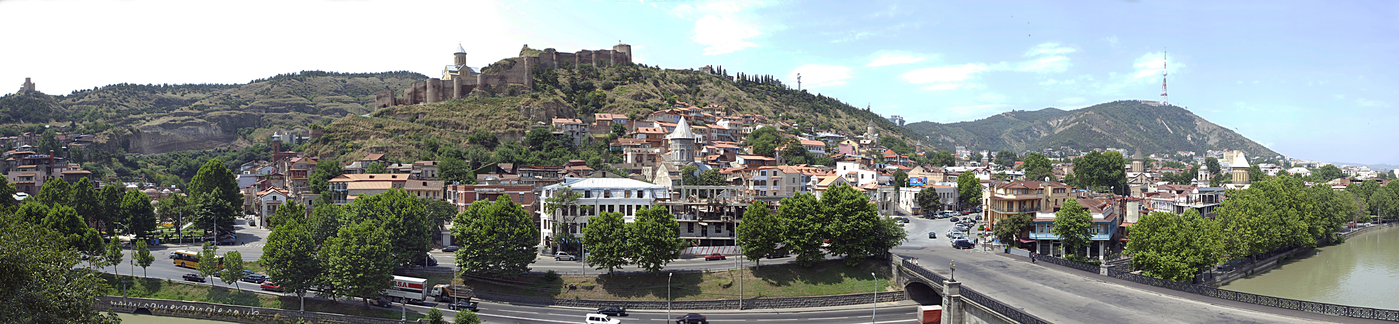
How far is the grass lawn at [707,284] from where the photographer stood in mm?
46812

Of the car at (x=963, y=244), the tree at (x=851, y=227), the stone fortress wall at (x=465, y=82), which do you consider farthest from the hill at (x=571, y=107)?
the car at (x=963, y=244)

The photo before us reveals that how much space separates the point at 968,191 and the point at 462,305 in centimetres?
6108

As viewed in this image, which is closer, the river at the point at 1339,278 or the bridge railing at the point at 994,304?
the bridge railing at the point at 994,304

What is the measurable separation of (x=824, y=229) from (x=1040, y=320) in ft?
65.3

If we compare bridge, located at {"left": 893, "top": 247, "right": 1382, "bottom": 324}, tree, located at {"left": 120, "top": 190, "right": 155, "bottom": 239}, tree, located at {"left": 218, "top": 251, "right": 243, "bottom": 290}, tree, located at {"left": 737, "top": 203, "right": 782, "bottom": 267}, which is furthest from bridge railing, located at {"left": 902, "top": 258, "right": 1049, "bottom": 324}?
tree, located at {"left": 120, "top": 190, "right": 155, "bottom": 239}

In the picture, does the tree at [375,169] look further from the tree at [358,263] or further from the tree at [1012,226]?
the tree at [1012,226]

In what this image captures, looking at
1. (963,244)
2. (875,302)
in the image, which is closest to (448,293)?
(875,302)

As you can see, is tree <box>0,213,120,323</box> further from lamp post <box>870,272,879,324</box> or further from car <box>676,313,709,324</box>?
lamp post <box>870,272,879,324</box>

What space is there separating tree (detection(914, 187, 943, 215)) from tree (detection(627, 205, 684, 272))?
131 ft

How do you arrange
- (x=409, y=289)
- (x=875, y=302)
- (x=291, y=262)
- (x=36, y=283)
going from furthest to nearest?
(x=409, y=289) → (x=291, y=262) → (x=875, y=302) → (x=36, y=283)

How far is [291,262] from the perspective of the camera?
141 ft

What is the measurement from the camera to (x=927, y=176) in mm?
90500

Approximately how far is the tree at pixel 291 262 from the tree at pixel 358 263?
2.83ft

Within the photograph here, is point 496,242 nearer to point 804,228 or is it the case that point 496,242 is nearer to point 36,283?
point 804,228
